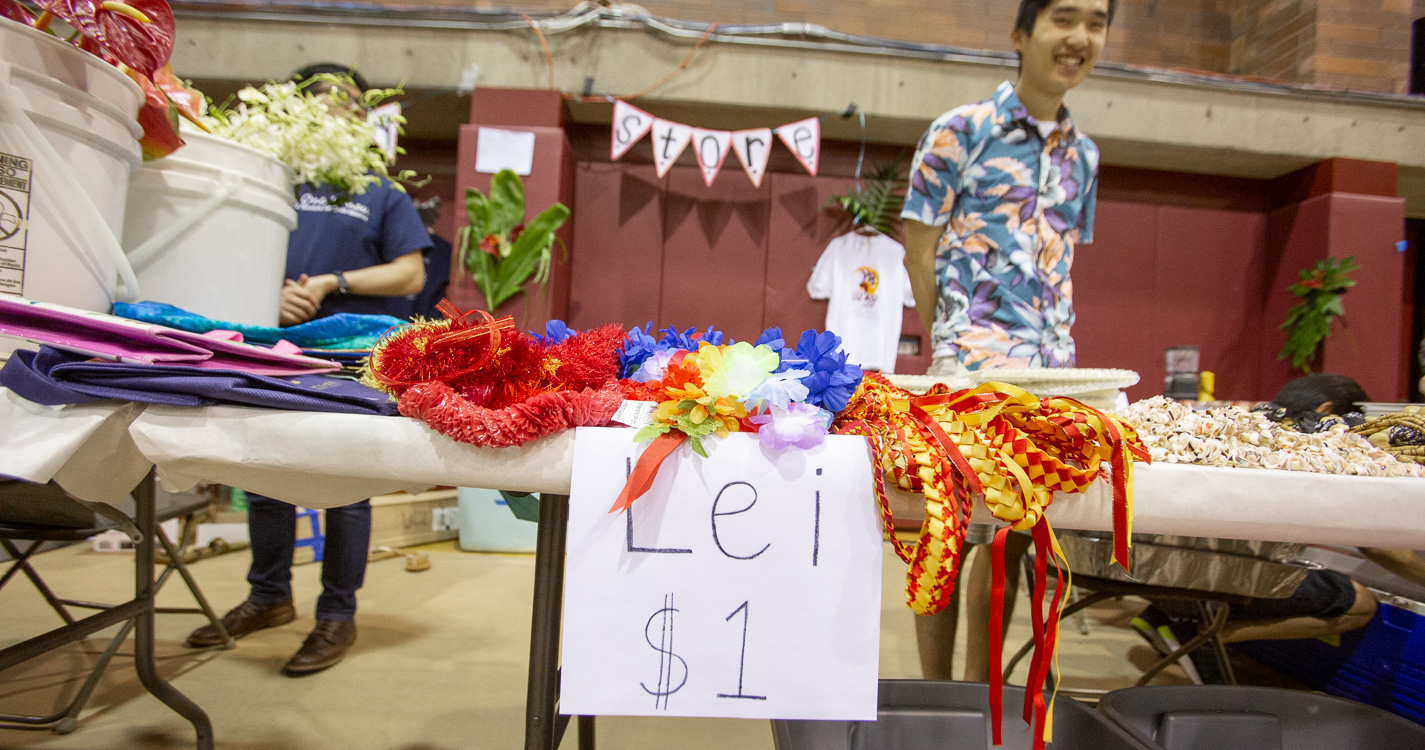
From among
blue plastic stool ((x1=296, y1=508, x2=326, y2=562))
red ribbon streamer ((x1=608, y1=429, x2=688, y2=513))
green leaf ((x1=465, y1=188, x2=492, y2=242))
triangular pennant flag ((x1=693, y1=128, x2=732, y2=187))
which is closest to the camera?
Answer: red ribbon streamer ((x1=608, y1=429, x2=688, y2=513))

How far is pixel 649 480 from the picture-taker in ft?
1.79

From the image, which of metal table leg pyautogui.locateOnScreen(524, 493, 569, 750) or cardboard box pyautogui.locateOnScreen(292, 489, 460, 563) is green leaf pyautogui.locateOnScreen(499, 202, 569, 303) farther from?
metal table leg pyautogui.locateOnScreen(524, 493, 569, 750)

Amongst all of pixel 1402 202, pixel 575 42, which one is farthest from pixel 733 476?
pixel 1402 202

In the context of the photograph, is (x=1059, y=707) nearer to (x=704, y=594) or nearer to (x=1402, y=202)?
(x=704, y=594)

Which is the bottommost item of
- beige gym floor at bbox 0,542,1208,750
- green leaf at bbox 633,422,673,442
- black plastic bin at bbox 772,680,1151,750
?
beige gym floor at bbox 0,542,1208,750

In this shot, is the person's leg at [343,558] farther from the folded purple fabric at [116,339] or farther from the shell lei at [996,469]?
the shell lei at [996,469]

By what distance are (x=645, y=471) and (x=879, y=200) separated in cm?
383

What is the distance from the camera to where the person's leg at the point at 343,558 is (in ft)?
5.63

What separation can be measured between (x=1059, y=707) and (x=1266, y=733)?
0.27 m

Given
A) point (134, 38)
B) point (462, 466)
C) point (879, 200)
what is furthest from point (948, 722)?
point (879, 200)

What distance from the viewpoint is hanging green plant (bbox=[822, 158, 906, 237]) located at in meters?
4.02

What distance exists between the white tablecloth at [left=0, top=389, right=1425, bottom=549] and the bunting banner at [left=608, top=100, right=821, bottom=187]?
10.6 ft

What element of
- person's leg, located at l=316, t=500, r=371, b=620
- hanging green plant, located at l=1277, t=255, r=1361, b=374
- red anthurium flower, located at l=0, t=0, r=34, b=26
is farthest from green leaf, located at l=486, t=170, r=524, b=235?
hanging green plant, located at l=1277, t=255, r=1361, b=374

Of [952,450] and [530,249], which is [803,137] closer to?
[530,249]
